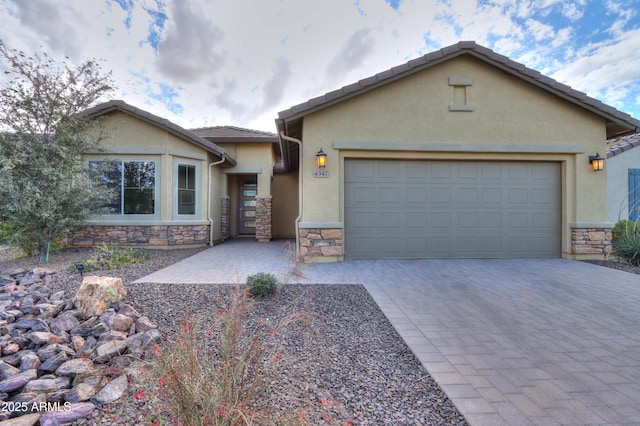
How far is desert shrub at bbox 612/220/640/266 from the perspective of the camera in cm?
622

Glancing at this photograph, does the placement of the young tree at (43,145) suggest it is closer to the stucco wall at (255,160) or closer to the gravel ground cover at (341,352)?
the gravel ground cover at (341,352)

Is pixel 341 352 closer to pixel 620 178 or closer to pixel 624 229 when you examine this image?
pixel 624 229

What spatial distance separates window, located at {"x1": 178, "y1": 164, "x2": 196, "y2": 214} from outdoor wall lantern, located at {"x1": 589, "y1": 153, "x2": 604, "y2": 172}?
446 inches

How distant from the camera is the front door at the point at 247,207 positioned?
12.2m

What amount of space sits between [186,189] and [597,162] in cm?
1157

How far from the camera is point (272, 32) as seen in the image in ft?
30.8

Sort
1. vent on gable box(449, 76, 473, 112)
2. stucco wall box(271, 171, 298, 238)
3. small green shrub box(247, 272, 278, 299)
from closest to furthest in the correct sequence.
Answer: small green shrub box(247, 272, 278, 299) < vent on gable box(449, 76, 473, 112) < stucco wall box(271, 171, 298, 238)

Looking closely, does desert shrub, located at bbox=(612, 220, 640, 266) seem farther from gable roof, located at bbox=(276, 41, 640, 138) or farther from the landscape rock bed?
the landscape rock bed

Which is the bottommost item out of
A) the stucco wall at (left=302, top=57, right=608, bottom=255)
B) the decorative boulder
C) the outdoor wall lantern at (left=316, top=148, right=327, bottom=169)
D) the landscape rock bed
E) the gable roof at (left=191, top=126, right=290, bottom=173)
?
the landscape rock bed

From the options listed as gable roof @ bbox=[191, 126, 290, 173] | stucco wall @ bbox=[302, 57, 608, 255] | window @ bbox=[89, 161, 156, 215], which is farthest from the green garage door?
window @ bbox=[89, 161, 156, 215]

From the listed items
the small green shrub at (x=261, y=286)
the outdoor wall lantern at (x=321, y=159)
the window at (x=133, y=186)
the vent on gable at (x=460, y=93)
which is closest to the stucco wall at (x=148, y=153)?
the window at (x=133, y=186)

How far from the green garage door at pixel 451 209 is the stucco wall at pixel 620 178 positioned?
346 centimetres

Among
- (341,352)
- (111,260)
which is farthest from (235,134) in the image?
(341,352)

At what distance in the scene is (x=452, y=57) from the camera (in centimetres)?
648
